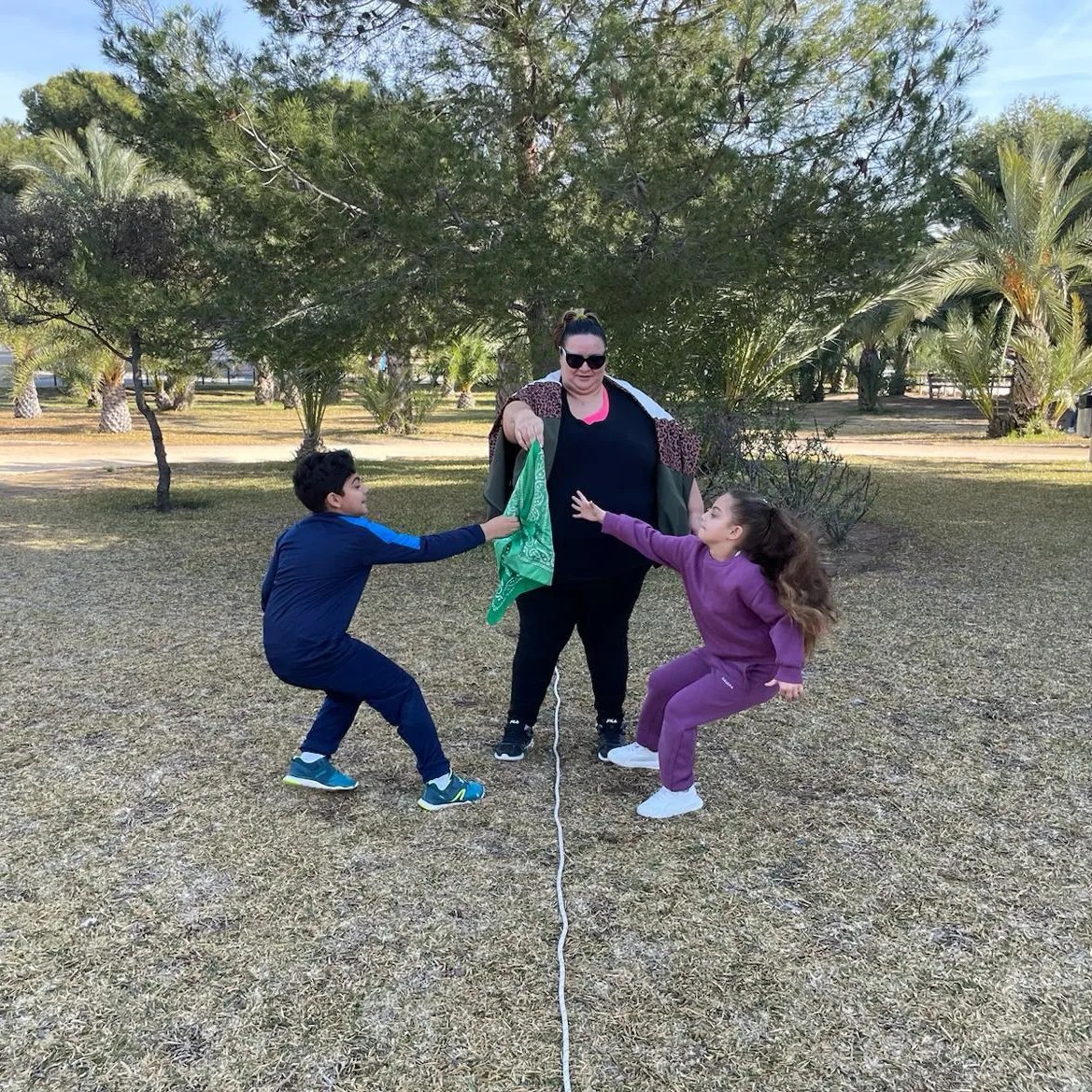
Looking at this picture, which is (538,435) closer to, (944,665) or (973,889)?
(973,889)

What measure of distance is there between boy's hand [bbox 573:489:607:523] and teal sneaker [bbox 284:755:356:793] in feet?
4.09

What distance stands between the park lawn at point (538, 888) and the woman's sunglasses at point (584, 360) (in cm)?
147

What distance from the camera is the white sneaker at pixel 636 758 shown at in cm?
362

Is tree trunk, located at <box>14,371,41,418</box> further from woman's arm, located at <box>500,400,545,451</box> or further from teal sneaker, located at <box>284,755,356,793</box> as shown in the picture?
woman's arm, located at <box>500,400,545,451</box>

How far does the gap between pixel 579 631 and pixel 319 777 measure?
104cm

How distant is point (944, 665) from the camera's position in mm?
5039

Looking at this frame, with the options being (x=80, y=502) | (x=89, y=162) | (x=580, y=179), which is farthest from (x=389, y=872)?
(x=89, y=162)

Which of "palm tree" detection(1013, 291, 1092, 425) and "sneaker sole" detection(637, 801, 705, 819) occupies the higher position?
"palm tree" detection(1013, 291, 1092, 425)

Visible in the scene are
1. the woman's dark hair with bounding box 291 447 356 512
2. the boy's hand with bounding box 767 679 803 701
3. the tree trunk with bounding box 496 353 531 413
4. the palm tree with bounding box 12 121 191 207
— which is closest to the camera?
the boy's hand with bounding box 767 679 803 701

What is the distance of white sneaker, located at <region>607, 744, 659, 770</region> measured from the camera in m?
3.62

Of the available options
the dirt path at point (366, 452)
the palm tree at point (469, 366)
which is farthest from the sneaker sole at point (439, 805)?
the palm tree at point (469, 366)

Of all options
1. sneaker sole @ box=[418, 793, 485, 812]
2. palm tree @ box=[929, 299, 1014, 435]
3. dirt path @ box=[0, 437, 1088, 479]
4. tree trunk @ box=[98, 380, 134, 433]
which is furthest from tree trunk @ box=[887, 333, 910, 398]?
sneaker sole @ box=[418, 793, 485, 812]

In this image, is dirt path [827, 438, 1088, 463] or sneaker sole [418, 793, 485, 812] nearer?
sneaker sole [418, 793, 485, 812]

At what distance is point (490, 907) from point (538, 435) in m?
1.43
